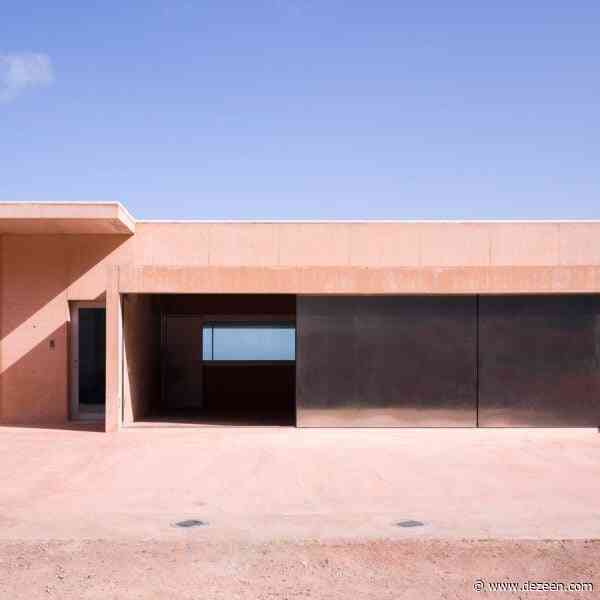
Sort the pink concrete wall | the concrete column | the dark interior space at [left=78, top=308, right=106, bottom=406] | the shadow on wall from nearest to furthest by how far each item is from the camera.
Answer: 1. the concrete column
2. the pink concrete wall
3. the shadow on wall
4. the dark interior space at [left=78, top=308, right=106, bottom=406]

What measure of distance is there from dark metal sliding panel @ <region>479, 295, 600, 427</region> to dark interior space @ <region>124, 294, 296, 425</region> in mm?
5503

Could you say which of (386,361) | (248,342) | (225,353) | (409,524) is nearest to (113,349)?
(386,361)

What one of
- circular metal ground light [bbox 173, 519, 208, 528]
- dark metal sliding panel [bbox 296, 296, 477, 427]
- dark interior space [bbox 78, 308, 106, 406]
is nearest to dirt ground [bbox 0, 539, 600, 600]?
circular metal ground light [bbox 173, 519, 208, 528]

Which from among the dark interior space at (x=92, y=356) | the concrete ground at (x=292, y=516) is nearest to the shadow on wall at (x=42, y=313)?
the dark interior space at (x=92, y=356)

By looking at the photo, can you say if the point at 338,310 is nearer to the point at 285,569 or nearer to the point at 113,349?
the point at 113,349

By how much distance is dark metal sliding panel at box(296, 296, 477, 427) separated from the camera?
48.5 feet

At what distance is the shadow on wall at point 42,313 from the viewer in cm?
1590

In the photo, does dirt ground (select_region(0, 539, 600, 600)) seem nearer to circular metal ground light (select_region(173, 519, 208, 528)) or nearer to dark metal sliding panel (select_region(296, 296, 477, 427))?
circular metal ground light (select_region(173, 519, 208, 528))

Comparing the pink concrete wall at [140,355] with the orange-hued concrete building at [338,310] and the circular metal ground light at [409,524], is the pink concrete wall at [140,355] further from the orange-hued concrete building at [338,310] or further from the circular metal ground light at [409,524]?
the circular metal ground light at [409,524]

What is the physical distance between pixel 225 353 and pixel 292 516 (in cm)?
1224

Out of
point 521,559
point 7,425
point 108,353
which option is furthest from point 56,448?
point 521,559

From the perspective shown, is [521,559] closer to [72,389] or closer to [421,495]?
[421,495]

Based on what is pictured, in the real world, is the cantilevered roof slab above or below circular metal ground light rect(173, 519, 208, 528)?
above

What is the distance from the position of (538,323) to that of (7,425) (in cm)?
1071
